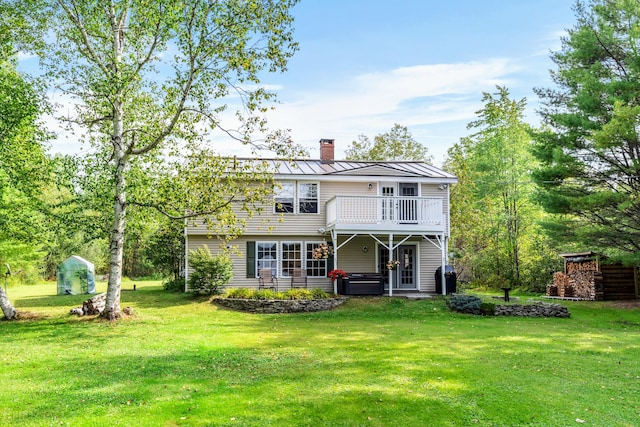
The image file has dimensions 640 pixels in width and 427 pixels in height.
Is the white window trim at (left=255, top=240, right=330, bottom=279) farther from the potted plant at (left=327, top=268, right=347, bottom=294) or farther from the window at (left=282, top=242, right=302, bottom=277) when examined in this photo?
the potted plant at (left=327, top=268, right=347, bottom=294)

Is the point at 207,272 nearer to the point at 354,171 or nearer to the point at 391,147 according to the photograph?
the point at 354,171

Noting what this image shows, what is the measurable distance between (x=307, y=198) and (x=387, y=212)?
135 inches

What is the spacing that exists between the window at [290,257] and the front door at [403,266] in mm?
3405

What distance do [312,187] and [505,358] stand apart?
40.6 feet

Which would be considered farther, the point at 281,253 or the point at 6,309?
the point at 281,253

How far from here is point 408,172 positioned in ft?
67.6

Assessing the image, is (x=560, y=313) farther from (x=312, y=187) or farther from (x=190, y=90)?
(x=190, y=90)

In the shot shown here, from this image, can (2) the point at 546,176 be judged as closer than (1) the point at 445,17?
No

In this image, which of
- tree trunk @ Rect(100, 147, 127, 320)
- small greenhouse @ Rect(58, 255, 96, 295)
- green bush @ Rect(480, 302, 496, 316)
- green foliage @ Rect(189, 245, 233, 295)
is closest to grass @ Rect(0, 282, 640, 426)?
tree trunk @ Rect(100, 147, 127, 320)

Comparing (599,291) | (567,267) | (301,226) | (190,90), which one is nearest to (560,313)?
(599,291)

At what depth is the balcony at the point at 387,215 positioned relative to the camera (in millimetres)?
18297

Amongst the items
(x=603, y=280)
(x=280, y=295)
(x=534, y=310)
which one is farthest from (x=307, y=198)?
(x=603, y=280)

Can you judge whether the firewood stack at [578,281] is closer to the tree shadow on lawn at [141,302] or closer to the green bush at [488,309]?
the green bush at [488,309]

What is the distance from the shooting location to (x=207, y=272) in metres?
17.8
